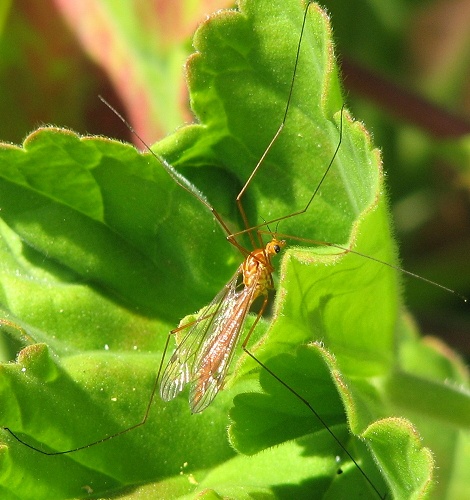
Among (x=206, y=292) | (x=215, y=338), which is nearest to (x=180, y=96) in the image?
(x=206, y=292)

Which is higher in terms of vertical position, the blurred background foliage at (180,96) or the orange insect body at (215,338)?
the blurred background foliage at (180,96)

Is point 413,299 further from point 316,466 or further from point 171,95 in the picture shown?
point 316,466

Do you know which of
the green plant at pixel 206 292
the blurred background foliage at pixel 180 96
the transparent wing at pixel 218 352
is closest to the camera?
the green plant at pixel 206 292

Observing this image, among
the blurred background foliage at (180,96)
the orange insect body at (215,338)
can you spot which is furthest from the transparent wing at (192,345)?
the blurred background foliage at (180,96)

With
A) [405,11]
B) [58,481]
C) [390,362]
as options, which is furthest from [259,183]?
[405,11]

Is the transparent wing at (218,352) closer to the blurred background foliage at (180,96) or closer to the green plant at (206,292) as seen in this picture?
the green plant at (206,292)

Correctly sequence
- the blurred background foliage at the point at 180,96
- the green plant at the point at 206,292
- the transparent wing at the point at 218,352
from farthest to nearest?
the blurred background foliage at the point at 180,96 < the transparent wing at the point at 218,352 < the green plant at the point at 206,292

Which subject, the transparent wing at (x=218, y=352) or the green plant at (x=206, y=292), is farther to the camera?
the transparent wing at (x=218, y=352)
